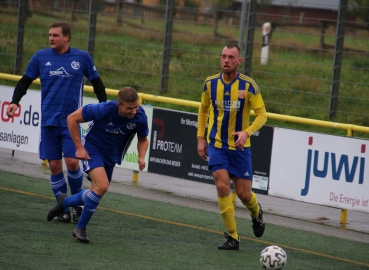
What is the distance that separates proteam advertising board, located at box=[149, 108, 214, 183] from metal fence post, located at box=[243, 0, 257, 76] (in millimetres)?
3212

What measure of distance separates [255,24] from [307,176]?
503 centimetres

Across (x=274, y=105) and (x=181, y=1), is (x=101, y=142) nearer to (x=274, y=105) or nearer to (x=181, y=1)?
(x=274, y=105)

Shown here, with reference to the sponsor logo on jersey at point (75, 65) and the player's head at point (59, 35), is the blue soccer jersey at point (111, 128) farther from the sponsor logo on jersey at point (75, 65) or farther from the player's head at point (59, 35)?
the player's head at point (59, 35)

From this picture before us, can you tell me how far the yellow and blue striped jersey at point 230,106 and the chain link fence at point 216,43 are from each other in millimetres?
6293

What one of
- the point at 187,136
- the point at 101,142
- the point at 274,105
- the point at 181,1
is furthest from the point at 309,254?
the point at 181,1

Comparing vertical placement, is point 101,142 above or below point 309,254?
above

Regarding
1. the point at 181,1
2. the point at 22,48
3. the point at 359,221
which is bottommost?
the point at 359,221

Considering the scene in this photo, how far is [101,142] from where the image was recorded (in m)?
7.63

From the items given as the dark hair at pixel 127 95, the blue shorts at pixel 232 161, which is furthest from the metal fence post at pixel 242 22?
the dark hair at pixel 127 95

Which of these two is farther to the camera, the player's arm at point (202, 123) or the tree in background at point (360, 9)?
the tree in background at point (360, 9)

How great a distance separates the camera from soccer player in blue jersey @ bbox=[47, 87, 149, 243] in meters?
7.33

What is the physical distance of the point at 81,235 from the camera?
290 inches

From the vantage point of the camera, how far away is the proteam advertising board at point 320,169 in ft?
32.9

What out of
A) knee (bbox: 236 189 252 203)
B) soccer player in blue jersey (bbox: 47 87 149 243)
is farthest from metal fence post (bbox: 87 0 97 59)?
knee (bbox: 236 189 252 203)
